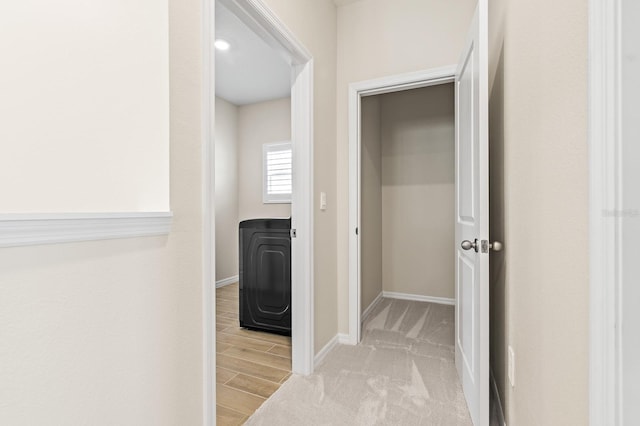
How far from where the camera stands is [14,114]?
871 mm

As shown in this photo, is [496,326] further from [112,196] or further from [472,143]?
[112,196]

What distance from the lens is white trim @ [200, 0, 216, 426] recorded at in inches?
47.1

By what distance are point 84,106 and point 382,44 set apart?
2100mm

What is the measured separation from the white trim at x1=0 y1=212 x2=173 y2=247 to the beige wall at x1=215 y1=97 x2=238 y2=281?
3467 mm

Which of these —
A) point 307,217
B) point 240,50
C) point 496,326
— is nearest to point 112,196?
point 307,217

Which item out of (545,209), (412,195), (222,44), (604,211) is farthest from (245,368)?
(222,44)

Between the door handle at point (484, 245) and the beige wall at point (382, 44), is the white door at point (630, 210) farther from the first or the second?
the beige wall at point (382, 44)

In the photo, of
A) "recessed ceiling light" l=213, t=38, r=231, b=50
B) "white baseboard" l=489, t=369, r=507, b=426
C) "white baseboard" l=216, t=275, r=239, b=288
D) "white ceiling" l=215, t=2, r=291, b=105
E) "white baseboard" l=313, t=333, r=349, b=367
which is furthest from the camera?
"white baseboard" l=216, t=275, r=239, b=288

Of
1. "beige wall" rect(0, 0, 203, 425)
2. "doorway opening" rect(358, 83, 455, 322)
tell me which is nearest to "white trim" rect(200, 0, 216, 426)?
"beige wall" rect(0, 0, 203, 425)

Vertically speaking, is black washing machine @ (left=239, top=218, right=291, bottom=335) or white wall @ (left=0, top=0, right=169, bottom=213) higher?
white wall @ (left=0, top=0, right=169, bottom=213)

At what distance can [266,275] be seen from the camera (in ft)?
8.73

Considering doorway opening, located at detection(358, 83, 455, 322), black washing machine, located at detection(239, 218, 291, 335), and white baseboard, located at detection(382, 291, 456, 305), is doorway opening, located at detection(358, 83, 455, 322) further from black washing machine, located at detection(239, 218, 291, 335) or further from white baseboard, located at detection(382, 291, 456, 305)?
black washing machine, located at detection(239, 218, 291, 335)

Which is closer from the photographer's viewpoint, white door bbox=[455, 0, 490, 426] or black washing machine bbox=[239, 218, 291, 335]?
white door bbox=[455, 0, 490, 426]

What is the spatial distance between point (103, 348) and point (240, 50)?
2981 mm
